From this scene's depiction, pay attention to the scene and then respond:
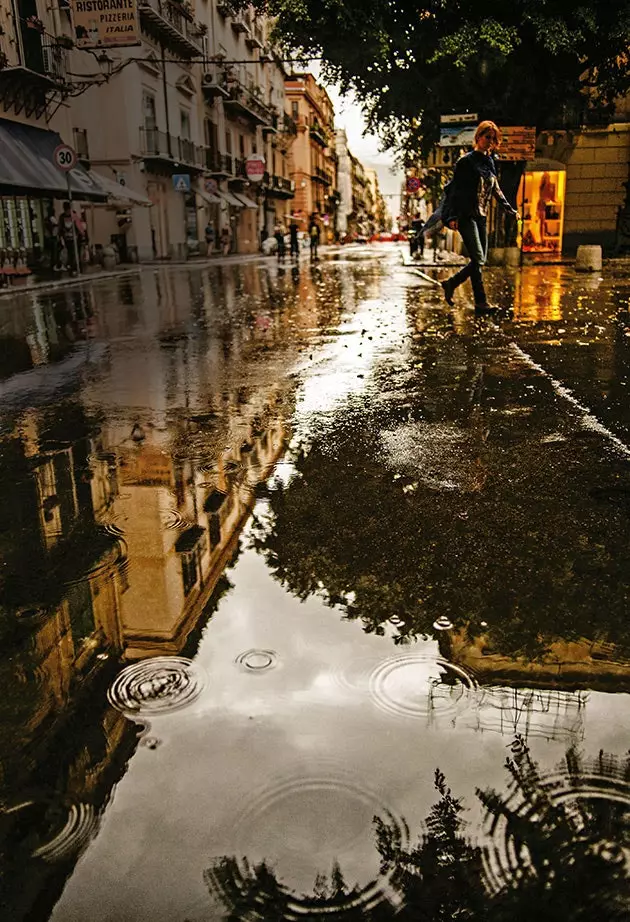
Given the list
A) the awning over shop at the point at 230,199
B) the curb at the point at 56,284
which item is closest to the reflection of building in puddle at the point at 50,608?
the curb at the point at 56,284

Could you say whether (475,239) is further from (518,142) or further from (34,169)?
(34,169)

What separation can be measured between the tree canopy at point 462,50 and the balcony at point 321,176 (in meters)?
70.4

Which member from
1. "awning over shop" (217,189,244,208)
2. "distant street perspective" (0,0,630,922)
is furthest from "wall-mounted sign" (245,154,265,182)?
"distant street perspective" (0,0,630,922)

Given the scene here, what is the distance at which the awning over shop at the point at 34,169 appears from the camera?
886 inches

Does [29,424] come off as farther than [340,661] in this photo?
Yes

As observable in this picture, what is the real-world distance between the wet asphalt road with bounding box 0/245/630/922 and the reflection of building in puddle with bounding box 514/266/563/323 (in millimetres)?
5258

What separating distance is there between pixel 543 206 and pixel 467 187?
66.5 feet

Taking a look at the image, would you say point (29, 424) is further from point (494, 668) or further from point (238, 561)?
point (494, 668)

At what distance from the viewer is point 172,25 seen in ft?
124

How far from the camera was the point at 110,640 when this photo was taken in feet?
7.45

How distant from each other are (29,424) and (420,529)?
3.16m

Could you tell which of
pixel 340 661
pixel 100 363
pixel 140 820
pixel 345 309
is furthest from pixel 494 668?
pixel 345 309

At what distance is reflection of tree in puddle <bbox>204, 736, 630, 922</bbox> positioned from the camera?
1.32m

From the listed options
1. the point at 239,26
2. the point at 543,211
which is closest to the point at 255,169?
the point at 239,26
